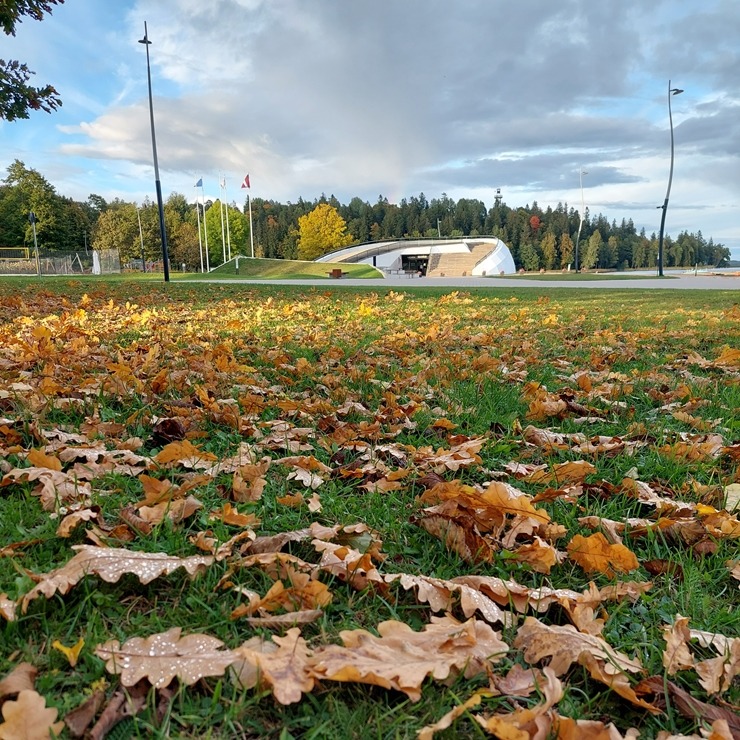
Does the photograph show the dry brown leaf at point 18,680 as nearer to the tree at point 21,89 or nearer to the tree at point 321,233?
the tree at point 21,89

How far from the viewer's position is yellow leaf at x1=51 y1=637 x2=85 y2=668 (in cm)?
111

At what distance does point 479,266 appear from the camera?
65.5 meters

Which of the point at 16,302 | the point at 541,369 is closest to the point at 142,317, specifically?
the point at 16,302

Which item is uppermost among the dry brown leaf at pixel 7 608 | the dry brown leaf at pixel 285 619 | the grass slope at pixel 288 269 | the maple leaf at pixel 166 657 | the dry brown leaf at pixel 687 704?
the grass slope at pixel 288 269

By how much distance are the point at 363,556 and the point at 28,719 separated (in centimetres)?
81

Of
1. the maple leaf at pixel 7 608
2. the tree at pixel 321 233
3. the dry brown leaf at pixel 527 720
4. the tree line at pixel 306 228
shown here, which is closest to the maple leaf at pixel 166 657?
the maple leaf at pixel 7 608

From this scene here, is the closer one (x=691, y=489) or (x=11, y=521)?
(x=11, y=521)

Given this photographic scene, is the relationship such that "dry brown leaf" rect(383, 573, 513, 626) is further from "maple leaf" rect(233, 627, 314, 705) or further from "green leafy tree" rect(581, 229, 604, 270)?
"green leafy tree" rect(581, 229, 604, 270)

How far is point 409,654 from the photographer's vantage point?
1.16m

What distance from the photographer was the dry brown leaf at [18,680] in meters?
1.02

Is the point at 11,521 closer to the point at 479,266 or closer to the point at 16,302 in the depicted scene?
the point at 16,302

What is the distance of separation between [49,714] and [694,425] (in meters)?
2.97

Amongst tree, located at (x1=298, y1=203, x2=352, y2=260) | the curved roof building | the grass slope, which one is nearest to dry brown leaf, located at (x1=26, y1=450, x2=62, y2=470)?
the grass slope

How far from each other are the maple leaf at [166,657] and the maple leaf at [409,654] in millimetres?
212
